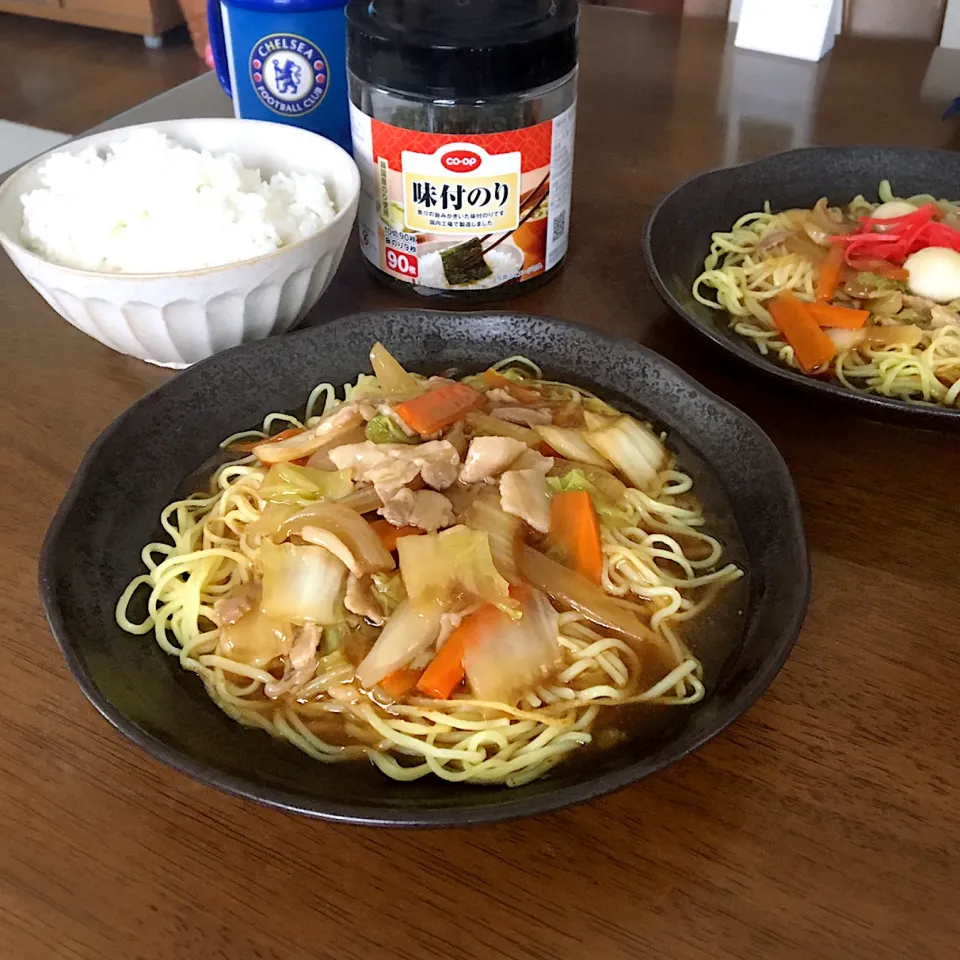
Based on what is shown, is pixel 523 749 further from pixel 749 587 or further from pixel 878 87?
pixel 878 87

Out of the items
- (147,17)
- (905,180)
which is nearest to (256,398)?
(905,180)

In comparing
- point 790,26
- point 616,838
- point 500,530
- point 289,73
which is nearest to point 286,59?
point 289,73

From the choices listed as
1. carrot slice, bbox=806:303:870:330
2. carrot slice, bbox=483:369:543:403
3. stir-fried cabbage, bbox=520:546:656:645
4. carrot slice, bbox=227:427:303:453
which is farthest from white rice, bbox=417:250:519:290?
stir-fried cabbage, bbox=520:546:656:645

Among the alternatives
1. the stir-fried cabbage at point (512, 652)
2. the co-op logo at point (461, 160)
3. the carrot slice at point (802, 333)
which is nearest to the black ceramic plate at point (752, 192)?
the carrot slice at point (802, 333)

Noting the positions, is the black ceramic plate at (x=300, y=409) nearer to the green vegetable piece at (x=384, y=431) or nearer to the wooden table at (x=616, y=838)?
the wooden table at (x=616, y=838)

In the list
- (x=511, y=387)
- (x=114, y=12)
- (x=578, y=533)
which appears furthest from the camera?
(x=114, y=12)

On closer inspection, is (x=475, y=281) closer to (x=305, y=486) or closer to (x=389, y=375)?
(x=389, y=375)

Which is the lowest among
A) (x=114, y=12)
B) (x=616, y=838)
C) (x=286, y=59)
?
(x=114, y=12)
